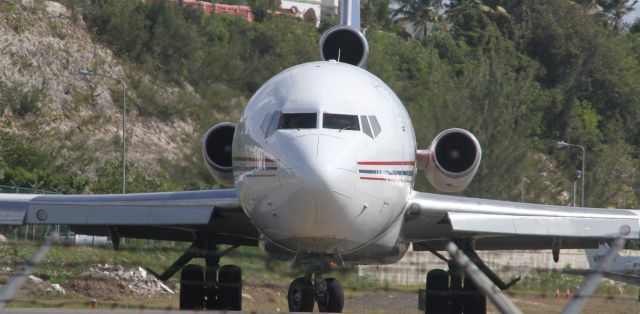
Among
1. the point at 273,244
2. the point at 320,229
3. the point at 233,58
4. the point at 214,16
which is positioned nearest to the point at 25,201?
the point at 273,244

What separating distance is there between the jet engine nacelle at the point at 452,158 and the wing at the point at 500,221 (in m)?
0.74

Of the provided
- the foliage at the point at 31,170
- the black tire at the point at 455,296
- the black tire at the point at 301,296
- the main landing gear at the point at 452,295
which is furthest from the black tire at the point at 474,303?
the foliage at the point at 31,170

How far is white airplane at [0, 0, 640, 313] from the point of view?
1341 centimetres

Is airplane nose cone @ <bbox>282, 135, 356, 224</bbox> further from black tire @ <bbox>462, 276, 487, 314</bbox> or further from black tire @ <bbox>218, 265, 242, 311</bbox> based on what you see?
black tire @ <bbox>462, 276, 487, 314</bbox>

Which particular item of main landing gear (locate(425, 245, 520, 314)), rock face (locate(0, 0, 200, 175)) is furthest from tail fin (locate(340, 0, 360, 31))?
rock face (locate(0, 0, 200, 175))

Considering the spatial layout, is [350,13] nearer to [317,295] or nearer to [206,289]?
[206,289]

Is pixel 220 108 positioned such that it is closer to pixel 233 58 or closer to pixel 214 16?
pixel 233 58

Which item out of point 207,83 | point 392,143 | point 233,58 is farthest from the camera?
point 233,58

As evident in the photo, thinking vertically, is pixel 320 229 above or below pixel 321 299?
above

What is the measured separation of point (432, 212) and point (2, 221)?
577cm

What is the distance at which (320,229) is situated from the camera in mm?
13523

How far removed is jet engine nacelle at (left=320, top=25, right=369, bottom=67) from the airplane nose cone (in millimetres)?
5657

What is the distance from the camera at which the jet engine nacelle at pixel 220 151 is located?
17.1 m

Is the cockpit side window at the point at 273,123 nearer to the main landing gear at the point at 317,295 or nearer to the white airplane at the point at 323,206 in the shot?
the white airplane at the point at 323,206
